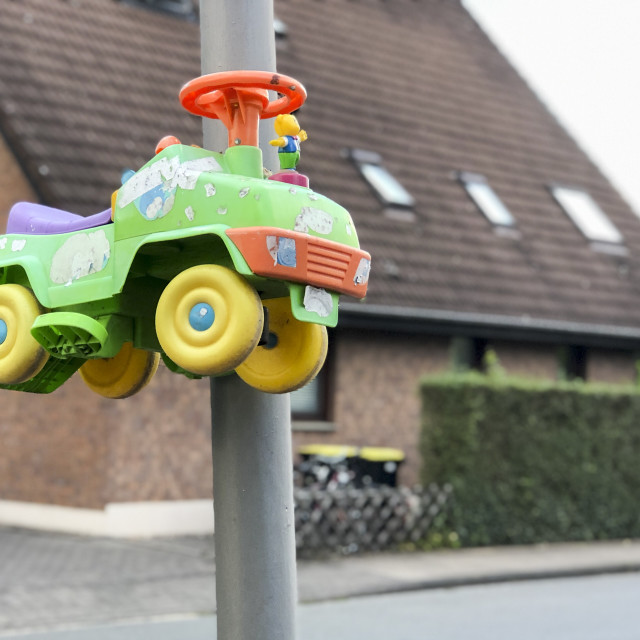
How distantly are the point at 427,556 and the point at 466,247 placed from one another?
5.71 meters

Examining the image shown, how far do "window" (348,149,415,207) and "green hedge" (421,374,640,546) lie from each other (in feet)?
12.2

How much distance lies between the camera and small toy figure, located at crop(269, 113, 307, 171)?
2.74 metres

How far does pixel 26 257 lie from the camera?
2832 millimetres

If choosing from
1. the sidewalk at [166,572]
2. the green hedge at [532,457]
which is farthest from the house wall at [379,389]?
the sidewalk at [166,572]

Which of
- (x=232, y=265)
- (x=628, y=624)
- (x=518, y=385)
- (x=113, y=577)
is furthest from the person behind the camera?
(x=518, y=385)

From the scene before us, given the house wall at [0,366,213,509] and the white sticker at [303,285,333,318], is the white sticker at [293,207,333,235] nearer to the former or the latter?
the white sticker at [303,285,333,318]

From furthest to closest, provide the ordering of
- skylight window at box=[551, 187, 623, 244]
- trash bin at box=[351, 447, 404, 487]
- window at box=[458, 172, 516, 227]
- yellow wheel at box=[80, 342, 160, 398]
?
skylight window at box=[551, 187, 623, 244], window at box=[458, 172, 516, 227], trash bin at box=[351, 447, 404, 487], yellow wheel at box=[80, 342, 160, 398]

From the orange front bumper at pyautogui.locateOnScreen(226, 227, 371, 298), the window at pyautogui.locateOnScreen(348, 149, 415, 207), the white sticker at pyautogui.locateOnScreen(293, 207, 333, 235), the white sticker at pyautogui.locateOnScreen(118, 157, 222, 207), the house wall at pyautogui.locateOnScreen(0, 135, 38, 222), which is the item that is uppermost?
the window at pyautogui.locateOnScreen(348, 149, 415, 207)

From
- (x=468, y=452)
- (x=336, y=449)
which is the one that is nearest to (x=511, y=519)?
(x=468, y=452)

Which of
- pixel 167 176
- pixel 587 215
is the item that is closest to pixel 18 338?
pixel 167 176

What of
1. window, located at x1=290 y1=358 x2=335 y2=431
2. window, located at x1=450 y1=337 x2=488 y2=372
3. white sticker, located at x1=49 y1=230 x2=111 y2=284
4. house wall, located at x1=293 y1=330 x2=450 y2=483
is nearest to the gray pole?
white sticker, located at x1=49 y1=230 x2=111 y2=284

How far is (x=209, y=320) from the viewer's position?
96.8 inches

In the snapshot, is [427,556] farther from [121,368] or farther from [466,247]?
[121,368]

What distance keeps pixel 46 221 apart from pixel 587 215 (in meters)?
18.1
